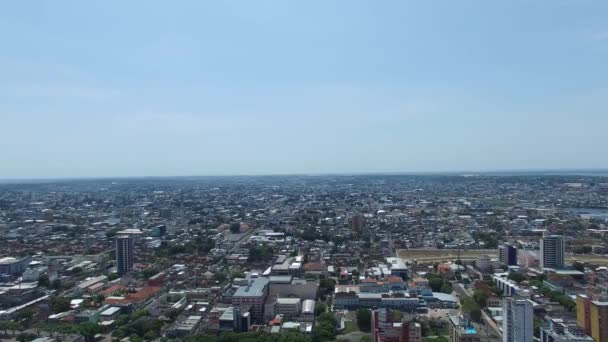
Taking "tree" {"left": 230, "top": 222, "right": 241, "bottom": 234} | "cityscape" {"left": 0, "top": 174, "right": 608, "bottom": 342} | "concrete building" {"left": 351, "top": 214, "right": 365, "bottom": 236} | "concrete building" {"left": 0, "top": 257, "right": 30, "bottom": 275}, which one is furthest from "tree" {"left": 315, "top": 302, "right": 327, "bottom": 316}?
"tree" {"left": 230, "top": 222, "right": 241, "bottom": 234}

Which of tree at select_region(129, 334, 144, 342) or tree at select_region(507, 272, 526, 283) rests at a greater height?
tree at select_region(507, 272, 526, 283)

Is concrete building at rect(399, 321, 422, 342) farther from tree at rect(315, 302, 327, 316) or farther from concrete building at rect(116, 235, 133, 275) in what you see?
concrete building at rect(116, 235, 133, 275)

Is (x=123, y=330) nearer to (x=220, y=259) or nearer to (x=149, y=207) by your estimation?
(x=220, y=259)

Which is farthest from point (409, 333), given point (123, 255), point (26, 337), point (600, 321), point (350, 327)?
point (123, 255)

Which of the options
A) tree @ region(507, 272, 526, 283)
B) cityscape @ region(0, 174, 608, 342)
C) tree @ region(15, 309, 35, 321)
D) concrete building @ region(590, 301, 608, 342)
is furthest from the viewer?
tree @ region(507, 272, 526, 283)

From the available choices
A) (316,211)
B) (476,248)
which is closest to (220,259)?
(476,248)

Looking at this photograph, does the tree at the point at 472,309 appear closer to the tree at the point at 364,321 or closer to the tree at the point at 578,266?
the tree at the point at 364,321
